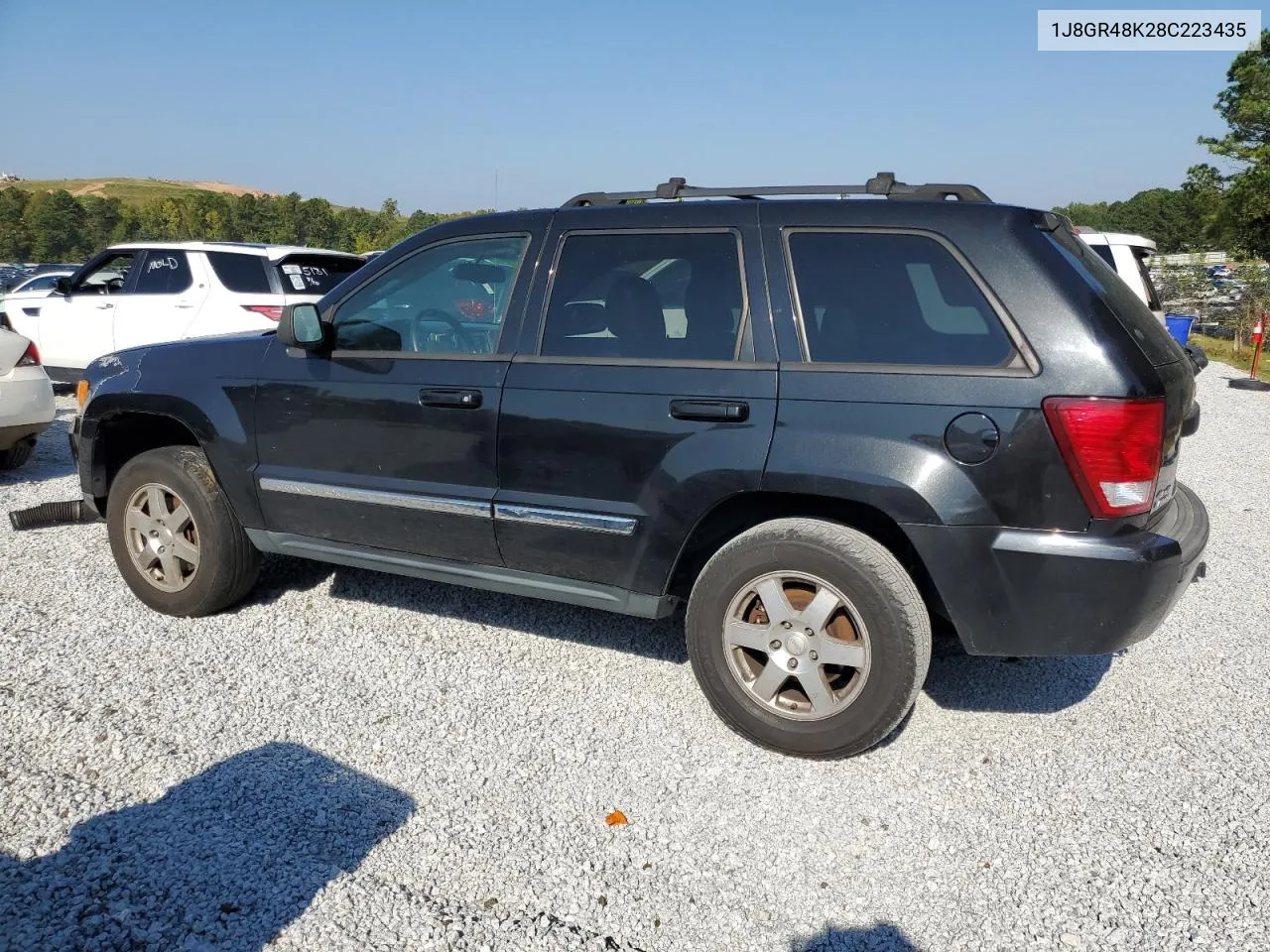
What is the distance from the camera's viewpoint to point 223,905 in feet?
8.39

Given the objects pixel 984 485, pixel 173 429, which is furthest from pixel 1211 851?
pixel 173 429

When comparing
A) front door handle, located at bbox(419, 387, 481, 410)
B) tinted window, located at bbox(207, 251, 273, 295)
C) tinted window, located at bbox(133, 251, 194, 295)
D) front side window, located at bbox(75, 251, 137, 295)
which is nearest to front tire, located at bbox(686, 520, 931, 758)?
front door handle, located at bbox(419, 387, 481, 410)

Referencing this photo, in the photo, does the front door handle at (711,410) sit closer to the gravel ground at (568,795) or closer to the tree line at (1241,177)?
the gravel ground at (568,795)

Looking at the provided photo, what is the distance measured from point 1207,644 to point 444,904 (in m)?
3.60

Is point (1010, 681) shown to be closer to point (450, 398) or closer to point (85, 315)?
point (450, 398)

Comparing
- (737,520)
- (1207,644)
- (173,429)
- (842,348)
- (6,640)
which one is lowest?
(1207,644)

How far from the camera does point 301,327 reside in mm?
3943

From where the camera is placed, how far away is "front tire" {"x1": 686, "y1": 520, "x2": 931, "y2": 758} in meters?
3.15

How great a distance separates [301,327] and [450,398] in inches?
29.4

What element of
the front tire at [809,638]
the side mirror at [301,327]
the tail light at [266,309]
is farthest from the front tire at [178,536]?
the tail light at [266,309]

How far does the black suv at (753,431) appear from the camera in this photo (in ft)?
9.67

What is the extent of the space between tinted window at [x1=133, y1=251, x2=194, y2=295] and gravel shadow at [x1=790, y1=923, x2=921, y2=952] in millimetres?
8928

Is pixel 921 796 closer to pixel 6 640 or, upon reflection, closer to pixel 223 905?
pixel 223 905

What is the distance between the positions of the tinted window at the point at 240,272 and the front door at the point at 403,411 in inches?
215
